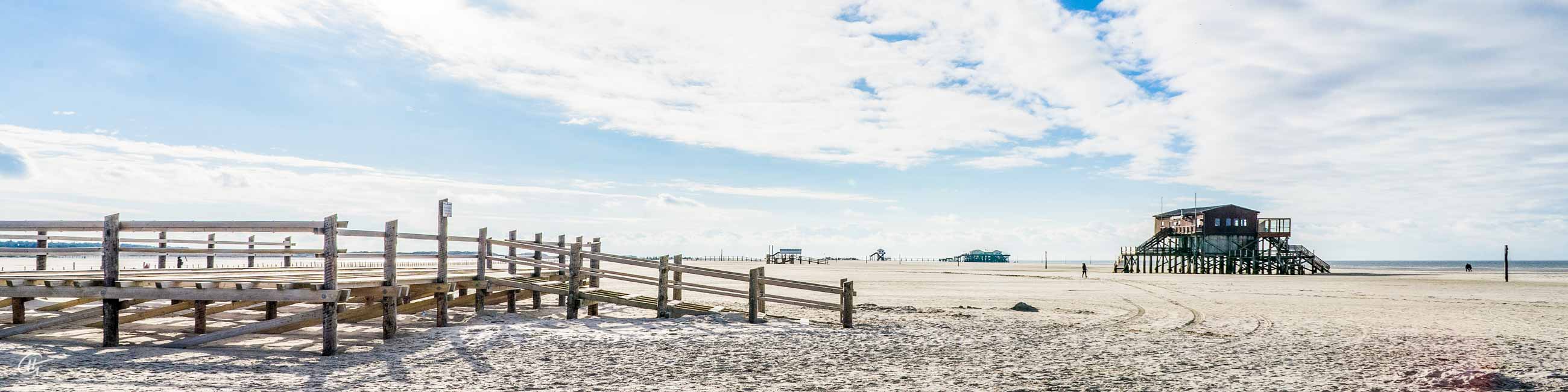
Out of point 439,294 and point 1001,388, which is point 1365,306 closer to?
point 1001,388

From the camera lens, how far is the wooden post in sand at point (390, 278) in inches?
430

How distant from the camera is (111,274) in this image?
34.6 ft

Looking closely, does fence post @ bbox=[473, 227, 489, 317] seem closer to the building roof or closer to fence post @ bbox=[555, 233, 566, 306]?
fence post @ bbox=[555, 233, 566, 306]

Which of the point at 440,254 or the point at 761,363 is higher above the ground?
the point at 440,254

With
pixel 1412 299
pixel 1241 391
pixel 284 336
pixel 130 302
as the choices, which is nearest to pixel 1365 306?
pixel 1412 299

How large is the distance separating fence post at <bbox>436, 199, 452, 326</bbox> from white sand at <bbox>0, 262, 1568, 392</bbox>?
29cm

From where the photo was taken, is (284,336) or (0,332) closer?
(0,332)

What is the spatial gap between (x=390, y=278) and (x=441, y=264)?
5.62 ft

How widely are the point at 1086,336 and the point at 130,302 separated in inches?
555

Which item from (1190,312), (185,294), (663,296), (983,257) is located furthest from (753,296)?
(983,257)

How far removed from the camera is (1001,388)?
28.6 feet

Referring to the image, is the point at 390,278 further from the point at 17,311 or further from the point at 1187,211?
the point at 1187,211

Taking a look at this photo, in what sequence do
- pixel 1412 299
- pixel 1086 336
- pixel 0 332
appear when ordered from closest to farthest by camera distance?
pixel 0 332
pixel 1086 336
pixel 1412 299

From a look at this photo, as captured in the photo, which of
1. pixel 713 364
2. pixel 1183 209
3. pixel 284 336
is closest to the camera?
pixel 713 364
